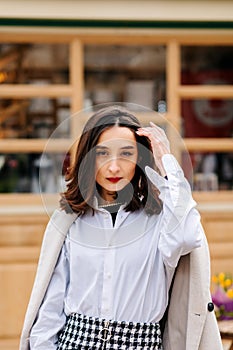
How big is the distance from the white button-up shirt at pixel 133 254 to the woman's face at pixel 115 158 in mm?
94

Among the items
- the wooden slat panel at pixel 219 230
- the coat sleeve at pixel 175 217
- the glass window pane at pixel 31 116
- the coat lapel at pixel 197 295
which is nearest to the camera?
the coat sleeve at pixel 175 217

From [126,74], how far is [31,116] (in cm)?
84

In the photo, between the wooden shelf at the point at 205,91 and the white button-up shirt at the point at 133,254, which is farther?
the wooden shelf at the point at 205,91

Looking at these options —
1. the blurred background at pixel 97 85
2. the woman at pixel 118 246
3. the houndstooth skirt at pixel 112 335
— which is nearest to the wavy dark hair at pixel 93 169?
the woman at pixel 118 246

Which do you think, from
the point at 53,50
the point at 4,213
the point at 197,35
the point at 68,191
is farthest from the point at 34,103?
the point at 68,191

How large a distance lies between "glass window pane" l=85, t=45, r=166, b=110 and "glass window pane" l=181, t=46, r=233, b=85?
0.19 metres

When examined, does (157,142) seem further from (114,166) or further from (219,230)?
(219,230)

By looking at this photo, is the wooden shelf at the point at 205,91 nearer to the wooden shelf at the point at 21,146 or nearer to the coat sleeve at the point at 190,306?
the wooden shelf at the point at 21,146

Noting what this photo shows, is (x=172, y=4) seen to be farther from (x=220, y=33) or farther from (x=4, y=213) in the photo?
(x=4, y=213)

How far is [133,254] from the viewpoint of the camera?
280cm

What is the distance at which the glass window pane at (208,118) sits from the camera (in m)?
6.80

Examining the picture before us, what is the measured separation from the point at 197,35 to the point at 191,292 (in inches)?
153

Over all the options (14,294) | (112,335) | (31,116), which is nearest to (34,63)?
(31,116)

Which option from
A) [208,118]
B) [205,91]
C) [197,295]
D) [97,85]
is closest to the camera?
[197,295]
